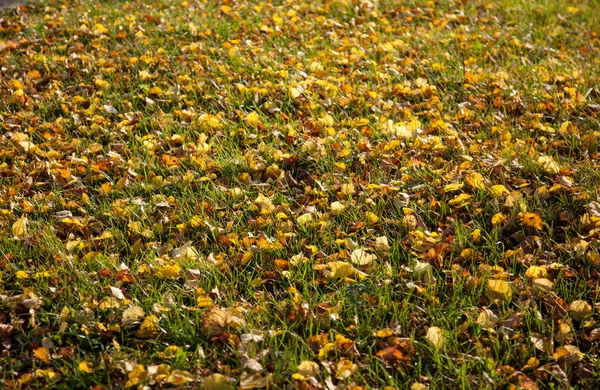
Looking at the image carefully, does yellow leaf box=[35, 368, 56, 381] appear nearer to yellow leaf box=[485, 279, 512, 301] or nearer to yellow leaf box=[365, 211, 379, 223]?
yellow leaf box=[365, 211, 379, 223]

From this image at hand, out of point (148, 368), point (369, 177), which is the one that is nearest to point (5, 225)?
point (148, 368)

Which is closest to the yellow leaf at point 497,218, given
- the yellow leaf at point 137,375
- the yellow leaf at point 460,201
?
the yellow leaf at point 460,201

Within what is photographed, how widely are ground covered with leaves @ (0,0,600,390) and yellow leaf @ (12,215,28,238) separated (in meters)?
0.02

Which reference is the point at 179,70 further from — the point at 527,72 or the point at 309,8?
the point at 527,72

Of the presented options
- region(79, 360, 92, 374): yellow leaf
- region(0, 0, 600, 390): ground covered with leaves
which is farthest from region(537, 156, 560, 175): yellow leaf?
region(79, 360, 92, 374): yellow leaf

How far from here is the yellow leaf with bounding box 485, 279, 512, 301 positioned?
7.94 feet

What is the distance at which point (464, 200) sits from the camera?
9.74ft

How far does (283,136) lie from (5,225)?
150 centimetres

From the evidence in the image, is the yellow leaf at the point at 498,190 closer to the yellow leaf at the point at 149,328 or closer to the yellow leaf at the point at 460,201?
the yellow leaf at the point at 460,201

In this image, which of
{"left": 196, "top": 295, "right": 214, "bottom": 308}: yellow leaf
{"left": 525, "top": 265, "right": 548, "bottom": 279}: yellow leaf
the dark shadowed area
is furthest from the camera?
the dark shadowed area

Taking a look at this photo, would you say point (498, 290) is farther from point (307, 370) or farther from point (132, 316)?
point (132, 316)

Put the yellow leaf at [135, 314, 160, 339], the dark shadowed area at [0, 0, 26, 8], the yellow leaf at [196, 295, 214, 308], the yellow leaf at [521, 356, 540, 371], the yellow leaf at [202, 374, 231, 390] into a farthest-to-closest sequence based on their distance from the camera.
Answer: the dark shadowed area at [0, 0, 26, 8] → the yellow leaf at [196, 295, 214, 308] → the yellow leaf at [135, 314, 160, 339] → the yellow leaf at [521, 356, 540, 371] → the yellow leaf at [202, 374, 231, 390]

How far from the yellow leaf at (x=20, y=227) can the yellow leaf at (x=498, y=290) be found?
6.46ft

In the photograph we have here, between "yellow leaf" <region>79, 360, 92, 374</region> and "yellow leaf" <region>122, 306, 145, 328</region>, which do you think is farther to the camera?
"yellow leaf" <region>122, 306, 145, 328</region>
